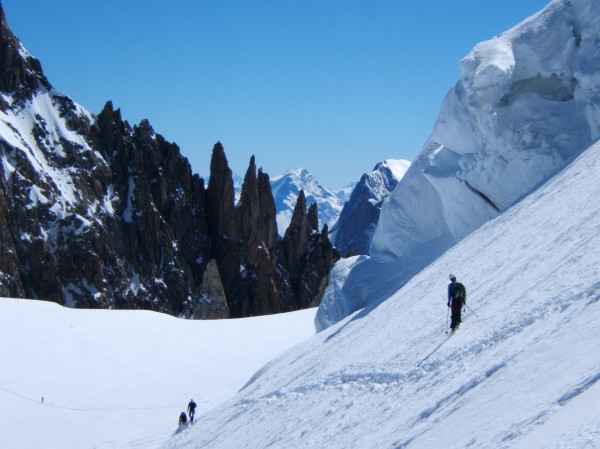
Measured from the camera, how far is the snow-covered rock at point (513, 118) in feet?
64.4

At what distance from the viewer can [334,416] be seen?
10.9 m

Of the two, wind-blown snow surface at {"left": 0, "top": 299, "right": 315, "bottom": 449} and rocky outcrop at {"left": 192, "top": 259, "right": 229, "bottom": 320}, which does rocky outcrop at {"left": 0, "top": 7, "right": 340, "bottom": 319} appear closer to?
rocky outcrop at {"left": 192, "top": 259, "right": 229, "bottom": 320}

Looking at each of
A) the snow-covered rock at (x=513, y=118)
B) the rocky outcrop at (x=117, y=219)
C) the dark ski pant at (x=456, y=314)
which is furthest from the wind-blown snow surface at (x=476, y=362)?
the rocky outcrop at (x=117, y=219)

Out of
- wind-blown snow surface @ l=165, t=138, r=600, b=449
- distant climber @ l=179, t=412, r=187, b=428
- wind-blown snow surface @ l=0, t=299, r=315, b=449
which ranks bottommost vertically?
wind-blown snow surface @ l=165, t=138, r=600, b=449

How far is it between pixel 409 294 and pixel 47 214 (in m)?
83.2

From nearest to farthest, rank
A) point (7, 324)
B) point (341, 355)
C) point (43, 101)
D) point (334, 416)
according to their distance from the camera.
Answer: point (334, 416) → point (341, 355) → point (7, 324) → point (43, 101)

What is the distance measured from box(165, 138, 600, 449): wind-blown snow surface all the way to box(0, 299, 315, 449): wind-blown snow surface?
7714 millimetres

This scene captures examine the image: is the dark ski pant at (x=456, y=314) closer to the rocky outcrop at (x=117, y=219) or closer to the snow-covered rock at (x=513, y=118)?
the snow-covered rock at (x=513, y=118)

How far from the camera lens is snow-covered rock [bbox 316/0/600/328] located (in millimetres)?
19625

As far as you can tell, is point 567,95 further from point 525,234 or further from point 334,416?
point 334,416

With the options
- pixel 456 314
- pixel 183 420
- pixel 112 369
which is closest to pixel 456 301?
pixel 456 314

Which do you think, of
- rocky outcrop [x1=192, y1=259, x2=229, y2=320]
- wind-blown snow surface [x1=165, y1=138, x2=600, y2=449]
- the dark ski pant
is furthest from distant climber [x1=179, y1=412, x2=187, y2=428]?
rocky outcrop [x1=192, y1=259, x2=229, y2=320]

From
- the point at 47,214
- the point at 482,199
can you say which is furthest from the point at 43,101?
the point at 482,199

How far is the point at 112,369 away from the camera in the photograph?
3028 centimetres
